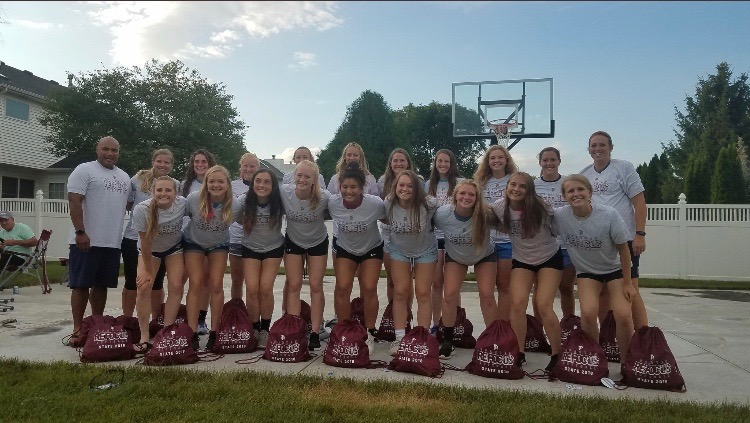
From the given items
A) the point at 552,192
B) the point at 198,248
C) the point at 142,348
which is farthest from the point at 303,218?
the point at 552,192

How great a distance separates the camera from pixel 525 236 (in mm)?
4922

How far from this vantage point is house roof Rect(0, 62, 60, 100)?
2322 centimetres

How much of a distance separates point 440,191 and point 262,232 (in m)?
1.89

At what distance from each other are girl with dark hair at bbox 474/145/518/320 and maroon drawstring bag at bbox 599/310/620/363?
0.90 metres

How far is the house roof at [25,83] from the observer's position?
2322 centimetres

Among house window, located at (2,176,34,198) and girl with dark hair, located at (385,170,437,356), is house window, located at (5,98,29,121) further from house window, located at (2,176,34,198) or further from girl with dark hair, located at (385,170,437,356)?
girl with dark hair, located at (385,170,437,356)

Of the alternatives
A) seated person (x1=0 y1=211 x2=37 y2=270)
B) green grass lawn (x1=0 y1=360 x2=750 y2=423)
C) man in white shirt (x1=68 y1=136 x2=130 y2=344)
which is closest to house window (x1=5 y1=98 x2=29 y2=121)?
seated person (x1=0 y1=211 x2=37 y2=270)

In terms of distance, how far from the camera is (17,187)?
946 inches

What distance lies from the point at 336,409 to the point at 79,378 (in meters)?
2.07

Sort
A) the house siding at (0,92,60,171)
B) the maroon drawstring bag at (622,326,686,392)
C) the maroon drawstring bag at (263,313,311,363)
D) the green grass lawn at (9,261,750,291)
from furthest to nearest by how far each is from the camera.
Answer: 1. the house siding at (0,92,60,171)
2. the green grass lawn at (9,261,750,291)
3. the maroon drawstring bag at (263,313,311,363)
4. the maroon drawstring bag at (622,326,686,392)

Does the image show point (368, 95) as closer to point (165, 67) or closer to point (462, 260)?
point (165, 67)

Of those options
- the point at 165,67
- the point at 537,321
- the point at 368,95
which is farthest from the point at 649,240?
the point at 368,95

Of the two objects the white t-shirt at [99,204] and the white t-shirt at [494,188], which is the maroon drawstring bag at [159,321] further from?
the white t-shirt at [494,188]

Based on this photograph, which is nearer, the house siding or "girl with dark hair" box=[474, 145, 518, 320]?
"girl with dark hair" box=[474, 145, 518, 320]
